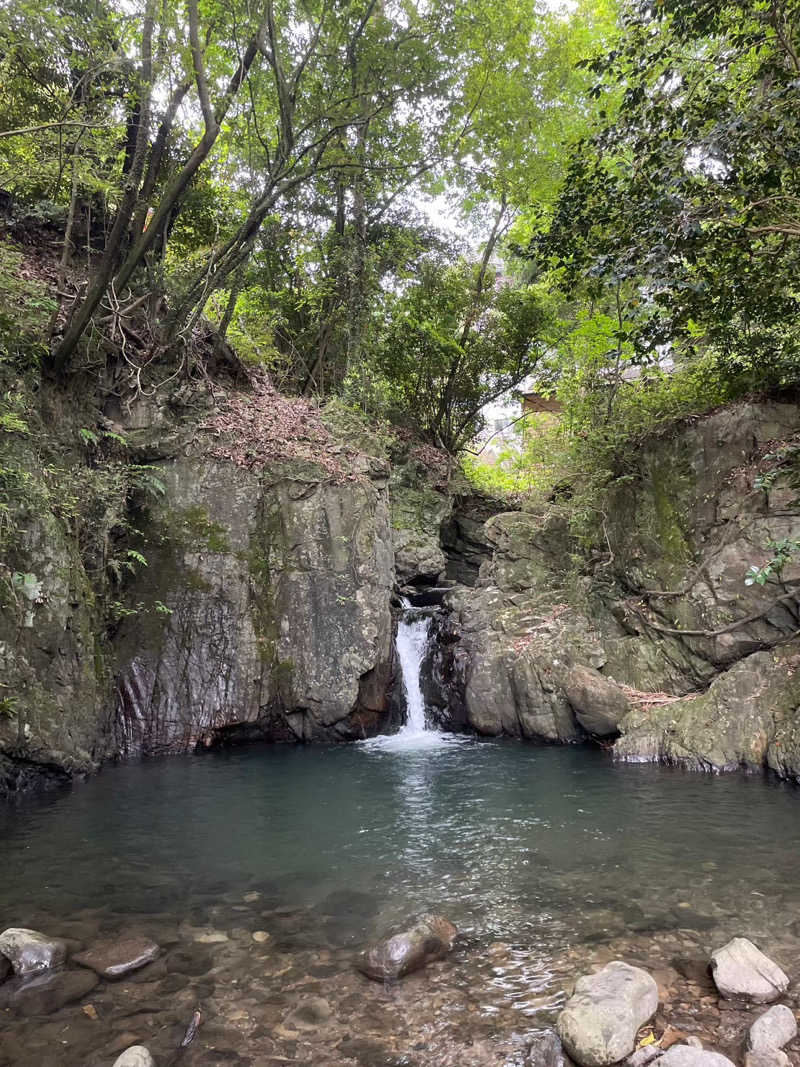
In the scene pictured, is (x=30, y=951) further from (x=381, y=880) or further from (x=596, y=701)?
(x=596, y=701)

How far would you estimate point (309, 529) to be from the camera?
12.1 metres

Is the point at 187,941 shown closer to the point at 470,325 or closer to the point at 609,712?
the point at 609,712

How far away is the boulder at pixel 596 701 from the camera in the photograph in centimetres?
1059

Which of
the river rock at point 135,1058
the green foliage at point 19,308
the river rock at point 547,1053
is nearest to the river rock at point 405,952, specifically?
the river rock at point 547,1053

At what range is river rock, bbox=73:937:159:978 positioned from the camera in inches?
159

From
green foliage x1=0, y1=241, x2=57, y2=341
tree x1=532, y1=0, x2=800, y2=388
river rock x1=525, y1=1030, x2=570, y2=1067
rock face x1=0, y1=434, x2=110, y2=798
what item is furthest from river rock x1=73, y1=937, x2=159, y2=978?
green foliage x1=0, y1=241, x2=57, y2=341

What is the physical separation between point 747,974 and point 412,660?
10.2 meters

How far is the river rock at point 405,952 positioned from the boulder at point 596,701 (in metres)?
6.89

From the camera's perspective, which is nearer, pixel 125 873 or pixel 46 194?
pixel 125 873

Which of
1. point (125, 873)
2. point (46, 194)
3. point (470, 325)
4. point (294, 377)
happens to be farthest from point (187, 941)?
point (470, 325)

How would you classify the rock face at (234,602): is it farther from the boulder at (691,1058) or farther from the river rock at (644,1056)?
the boulder at (691,1058)

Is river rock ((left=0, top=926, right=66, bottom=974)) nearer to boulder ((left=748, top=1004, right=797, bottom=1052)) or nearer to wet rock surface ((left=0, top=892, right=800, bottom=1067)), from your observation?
wet rock surface ((left=0, top=892, right=800, bottom=1067))

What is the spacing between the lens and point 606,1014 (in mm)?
3281

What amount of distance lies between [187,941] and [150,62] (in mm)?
10487
